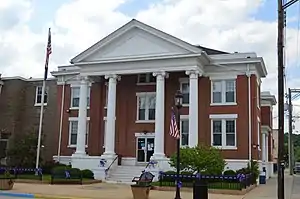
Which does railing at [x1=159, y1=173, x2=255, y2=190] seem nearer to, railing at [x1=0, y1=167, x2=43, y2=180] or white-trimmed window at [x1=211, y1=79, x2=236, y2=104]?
white-trimmed window at [x1=211, y1=79, x2=236, y2=104]

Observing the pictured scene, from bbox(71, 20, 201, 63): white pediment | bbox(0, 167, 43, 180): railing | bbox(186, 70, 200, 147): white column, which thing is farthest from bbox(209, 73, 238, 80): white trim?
bbox(0, 167, 43, 180): railing

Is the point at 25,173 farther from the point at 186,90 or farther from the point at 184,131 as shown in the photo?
the point at 186,90

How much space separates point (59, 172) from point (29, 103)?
1726 centimetres

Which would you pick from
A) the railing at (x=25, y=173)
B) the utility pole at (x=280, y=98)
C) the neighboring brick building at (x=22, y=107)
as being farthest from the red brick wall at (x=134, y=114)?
the utility pole at (x=280, y=98)

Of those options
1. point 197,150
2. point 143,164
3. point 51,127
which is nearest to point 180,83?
point 143,164

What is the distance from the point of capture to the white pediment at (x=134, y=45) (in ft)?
107

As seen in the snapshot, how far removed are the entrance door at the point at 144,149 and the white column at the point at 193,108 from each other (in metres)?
5.19

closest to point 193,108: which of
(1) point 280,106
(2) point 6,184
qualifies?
(2) point 6,184

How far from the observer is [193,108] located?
103ft

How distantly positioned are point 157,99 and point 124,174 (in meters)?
6.30

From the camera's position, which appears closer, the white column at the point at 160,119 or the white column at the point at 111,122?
the white column at the point at 160,119

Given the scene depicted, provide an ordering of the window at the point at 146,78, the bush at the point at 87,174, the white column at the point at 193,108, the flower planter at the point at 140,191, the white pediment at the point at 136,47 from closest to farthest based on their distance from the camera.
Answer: the flower planter at the point at 140,191 < the white column at the point at 193,108 < the bush at the point at 87,174 < the white pediment at the point at 136,47 < the window at the point at 146,78

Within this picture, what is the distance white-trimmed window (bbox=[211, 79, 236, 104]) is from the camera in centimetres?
3336

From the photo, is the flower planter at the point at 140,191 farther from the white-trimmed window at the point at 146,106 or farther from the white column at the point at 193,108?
the white-trimmed window at the point at 146,106
